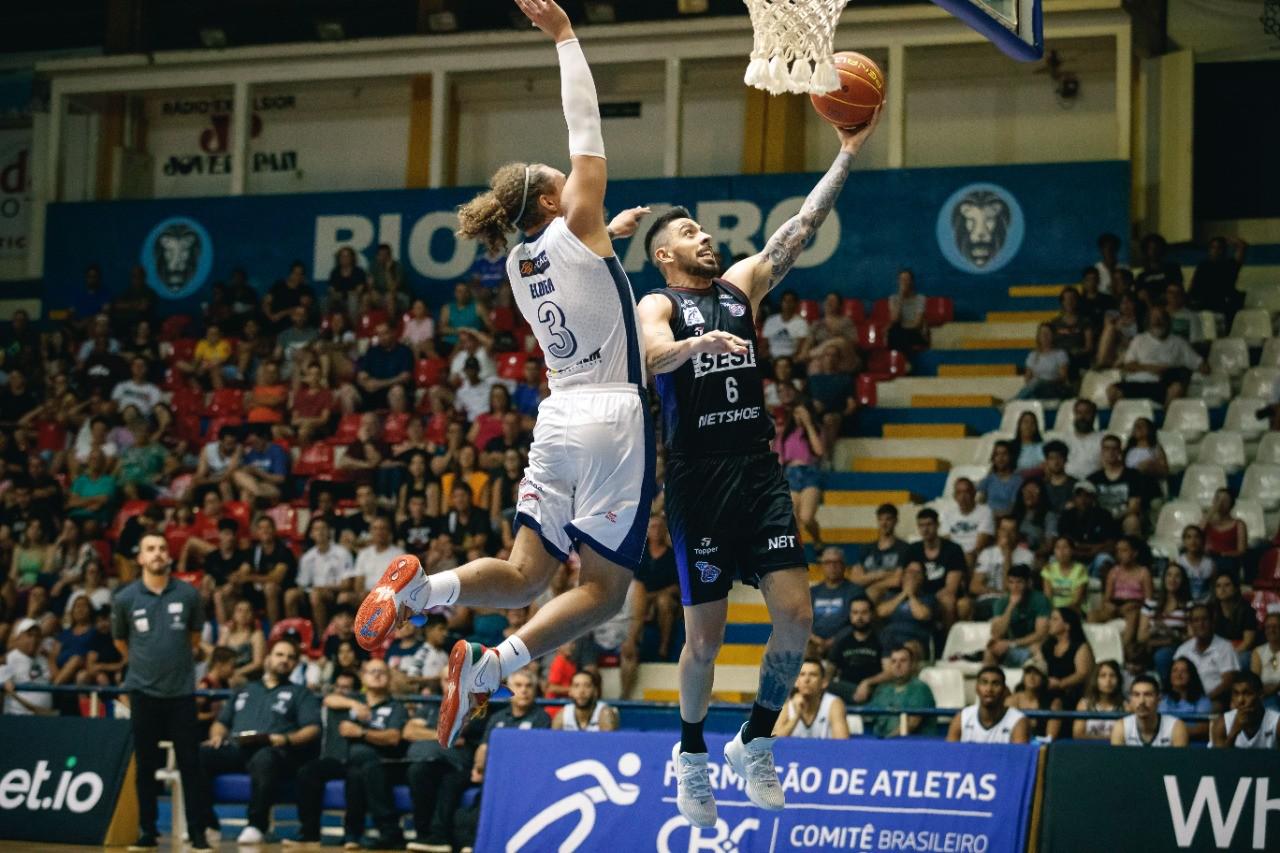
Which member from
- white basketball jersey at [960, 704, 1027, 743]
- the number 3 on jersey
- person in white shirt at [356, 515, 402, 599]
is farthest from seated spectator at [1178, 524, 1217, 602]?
the number 3 on jersey

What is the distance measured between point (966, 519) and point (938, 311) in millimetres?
4602

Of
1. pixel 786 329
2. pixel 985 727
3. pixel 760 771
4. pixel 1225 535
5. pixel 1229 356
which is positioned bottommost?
pixel 985 727

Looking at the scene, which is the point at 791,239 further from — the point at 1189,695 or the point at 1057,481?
the point at 1057,481

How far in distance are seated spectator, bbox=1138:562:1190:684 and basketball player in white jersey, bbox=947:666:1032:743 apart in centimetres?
188

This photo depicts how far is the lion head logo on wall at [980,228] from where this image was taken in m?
20.5

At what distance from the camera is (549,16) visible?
7.41 meters

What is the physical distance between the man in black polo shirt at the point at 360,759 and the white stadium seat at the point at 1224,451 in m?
7.84

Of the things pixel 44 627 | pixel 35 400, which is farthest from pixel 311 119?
pixel 44 627

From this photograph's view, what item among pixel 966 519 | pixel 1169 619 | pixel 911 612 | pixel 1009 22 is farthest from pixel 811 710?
pixel 1009 22

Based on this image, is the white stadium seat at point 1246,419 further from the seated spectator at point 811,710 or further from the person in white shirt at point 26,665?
the person in white shirt at point 26,665

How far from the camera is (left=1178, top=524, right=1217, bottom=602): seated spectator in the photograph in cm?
1464

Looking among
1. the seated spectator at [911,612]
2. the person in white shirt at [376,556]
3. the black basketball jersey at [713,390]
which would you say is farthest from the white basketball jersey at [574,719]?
the black basketball jersey at [713,390]

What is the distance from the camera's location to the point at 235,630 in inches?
657

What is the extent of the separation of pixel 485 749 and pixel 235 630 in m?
4.12
